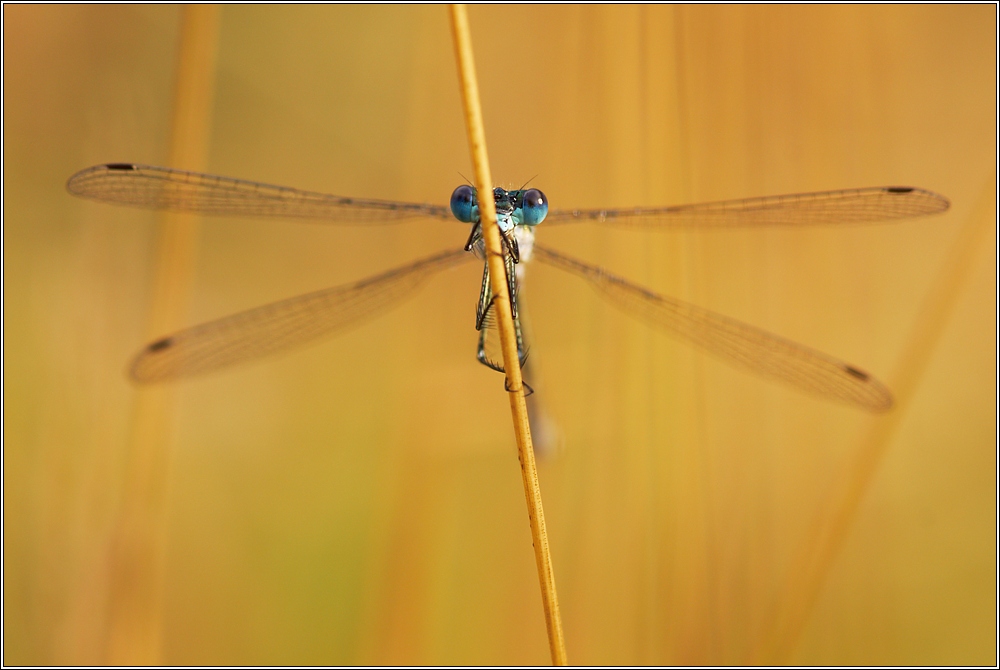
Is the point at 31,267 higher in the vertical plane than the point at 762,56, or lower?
lower

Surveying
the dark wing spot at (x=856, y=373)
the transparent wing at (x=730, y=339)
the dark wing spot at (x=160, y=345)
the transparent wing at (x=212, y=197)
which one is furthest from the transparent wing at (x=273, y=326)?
the dark wing spot at (x=856, y=373)

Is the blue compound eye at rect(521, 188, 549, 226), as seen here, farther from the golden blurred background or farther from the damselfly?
the golden blurred background

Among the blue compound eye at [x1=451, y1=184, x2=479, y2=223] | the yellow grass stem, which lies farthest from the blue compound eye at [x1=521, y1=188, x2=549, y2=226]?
the yellow grass stem

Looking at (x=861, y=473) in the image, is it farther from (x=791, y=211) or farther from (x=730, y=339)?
(x=791, y=211)

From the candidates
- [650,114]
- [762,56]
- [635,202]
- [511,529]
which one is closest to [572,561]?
[511,529]

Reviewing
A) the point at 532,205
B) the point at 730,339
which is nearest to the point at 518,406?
the point at 532,205

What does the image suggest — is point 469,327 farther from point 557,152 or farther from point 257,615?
point 257,615

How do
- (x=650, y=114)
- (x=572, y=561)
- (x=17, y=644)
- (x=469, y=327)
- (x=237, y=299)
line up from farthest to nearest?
1. (x=237, y=299)
2. (x=469, y=327)
3. (x=650, y=114)
4. (x=572, y=561)
5. (x=17, y=644)
